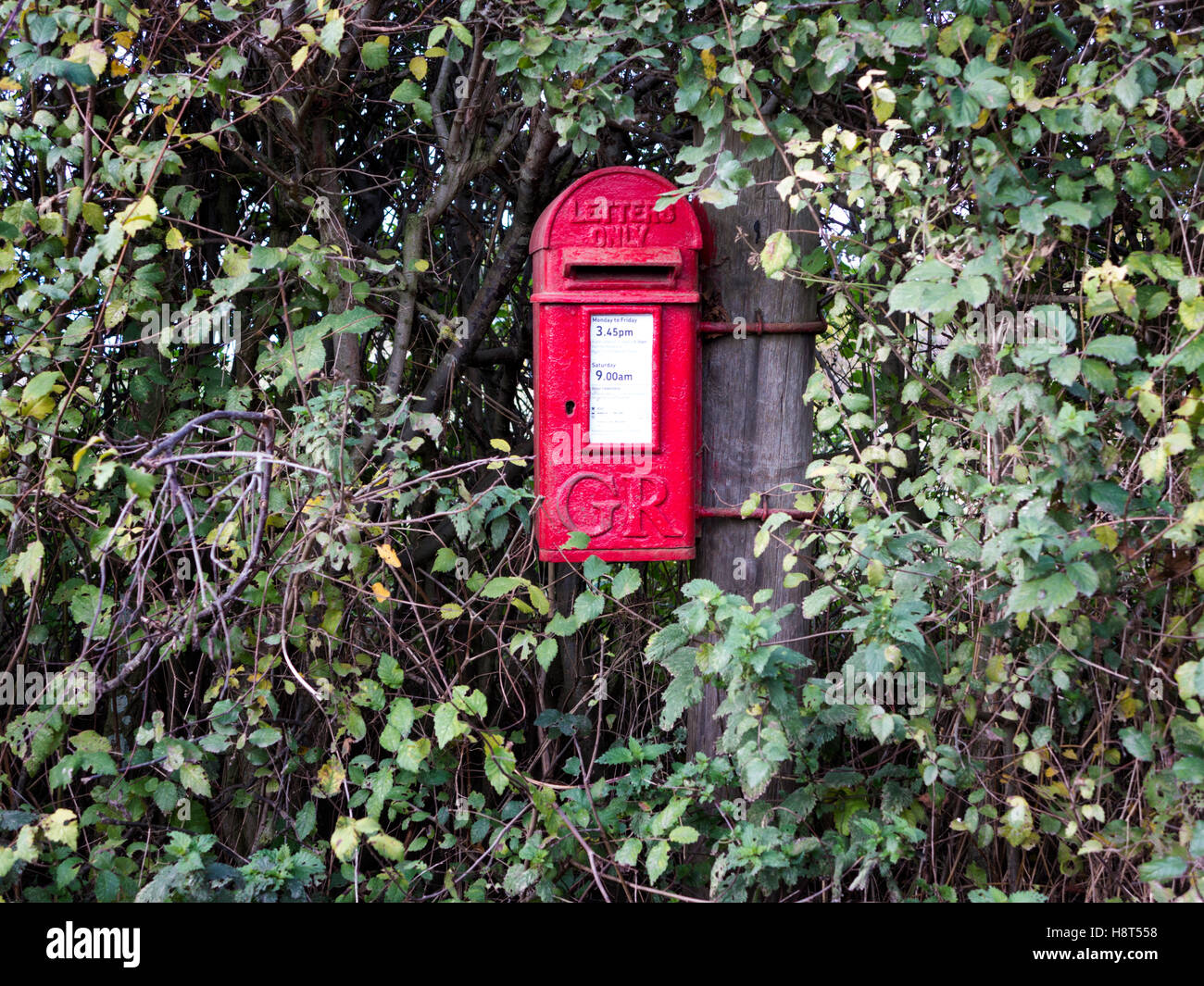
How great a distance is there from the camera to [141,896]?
2.14m

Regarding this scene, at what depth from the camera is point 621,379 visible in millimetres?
2488

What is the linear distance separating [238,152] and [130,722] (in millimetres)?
1714

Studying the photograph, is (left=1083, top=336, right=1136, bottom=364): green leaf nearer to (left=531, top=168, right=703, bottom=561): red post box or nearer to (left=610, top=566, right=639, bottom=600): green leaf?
(left=531, top=168, right=703, bottom=561): red post box

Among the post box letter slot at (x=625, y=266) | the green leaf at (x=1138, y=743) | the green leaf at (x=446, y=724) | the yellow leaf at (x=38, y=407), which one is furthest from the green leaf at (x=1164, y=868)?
the yellow leaf at (x=38, y=407)

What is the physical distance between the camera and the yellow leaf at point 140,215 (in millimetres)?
2189

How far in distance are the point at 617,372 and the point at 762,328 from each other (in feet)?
1.39

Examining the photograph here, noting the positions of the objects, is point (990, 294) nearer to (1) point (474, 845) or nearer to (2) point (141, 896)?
(1) point (474, 845)

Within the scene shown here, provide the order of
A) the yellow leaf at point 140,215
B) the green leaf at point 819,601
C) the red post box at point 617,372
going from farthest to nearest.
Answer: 1. the red post box at point 617,372
2. the green leaf at point 819,601
3. the yellow leaf at point 140,215

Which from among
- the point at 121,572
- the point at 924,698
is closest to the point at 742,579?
the point at 924,698

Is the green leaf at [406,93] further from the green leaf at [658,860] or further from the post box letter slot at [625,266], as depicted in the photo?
the green leaf at [658,860]

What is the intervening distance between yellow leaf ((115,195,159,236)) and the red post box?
3.05 feet

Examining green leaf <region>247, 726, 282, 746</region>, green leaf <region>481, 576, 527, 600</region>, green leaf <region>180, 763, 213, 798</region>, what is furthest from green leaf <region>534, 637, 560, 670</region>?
green leaf <region>180, 763, 213, 798</region>

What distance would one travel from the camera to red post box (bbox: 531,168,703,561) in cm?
242

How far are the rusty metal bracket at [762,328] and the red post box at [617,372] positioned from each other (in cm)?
7
